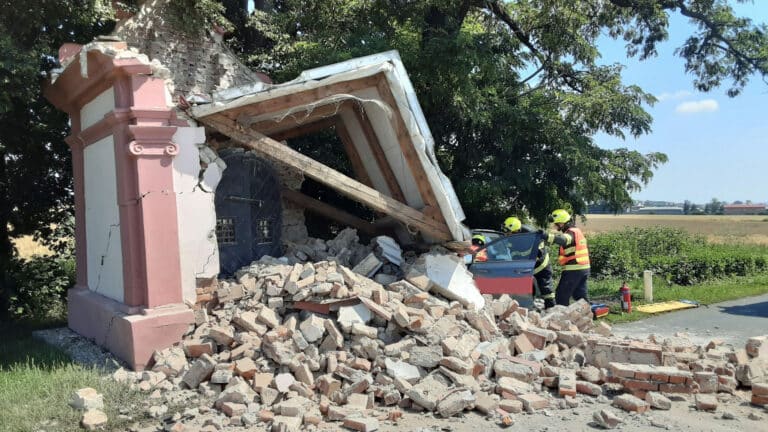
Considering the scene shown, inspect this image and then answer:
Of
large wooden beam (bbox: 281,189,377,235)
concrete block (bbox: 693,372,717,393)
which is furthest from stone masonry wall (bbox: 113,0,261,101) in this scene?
concrete block (bbox: 693,372,717,393)

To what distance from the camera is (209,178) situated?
6.60 m

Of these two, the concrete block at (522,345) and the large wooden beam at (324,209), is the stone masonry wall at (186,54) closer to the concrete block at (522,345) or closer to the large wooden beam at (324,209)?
the large wooden beam at (324,209)

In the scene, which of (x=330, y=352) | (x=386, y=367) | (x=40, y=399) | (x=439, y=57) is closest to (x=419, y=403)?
(x=386, y=367)

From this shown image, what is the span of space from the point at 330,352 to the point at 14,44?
6523 mm

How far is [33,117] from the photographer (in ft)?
32.0

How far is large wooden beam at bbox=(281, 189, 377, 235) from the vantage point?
9.06 m

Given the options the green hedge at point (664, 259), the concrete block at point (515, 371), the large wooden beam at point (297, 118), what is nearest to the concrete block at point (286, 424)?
the concrete block at point (515, 371)

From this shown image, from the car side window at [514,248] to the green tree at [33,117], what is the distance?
23.7ft

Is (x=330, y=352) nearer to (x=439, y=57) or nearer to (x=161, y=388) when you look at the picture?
(x=161, y=388)

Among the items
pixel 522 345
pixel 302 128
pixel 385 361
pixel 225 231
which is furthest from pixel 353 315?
pixel 302 128

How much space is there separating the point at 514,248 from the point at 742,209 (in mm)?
86280

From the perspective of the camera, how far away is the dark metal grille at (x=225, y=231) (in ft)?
25.4

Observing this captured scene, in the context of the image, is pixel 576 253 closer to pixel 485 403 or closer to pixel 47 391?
pixel 485 403

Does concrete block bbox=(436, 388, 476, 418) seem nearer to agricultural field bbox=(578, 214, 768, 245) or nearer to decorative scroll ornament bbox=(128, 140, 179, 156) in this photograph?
decorative scroll ornament bbox=(128, 140, 179, 156)
